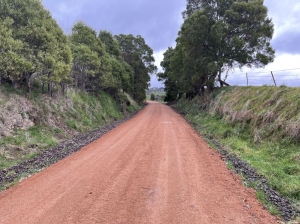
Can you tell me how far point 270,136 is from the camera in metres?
9.20

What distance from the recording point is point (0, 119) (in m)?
9.16

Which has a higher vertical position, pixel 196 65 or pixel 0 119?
pixel 196 65

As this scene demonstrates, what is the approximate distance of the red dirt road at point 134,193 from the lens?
14.0 ft

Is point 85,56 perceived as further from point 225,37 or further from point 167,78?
point 167,78

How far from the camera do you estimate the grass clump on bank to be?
250 inches

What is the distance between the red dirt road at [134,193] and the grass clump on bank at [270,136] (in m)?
1.12

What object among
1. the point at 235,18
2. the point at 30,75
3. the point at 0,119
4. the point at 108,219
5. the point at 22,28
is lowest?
the point at 108,219

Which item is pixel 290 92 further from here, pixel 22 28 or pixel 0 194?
pixel 22 28

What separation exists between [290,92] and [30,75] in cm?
1301

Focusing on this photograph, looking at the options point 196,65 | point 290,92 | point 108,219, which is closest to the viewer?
point 108,219

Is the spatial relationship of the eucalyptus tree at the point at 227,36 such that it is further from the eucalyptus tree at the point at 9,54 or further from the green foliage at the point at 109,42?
the eucalyptus tree at the point at 9,54

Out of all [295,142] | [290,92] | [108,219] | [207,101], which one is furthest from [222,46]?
[108,219]

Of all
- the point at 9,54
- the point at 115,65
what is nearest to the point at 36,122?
the point at 9,54

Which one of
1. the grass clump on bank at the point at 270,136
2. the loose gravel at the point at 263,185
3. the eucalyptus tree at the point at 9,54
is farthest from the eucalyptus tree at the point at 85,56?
the loose gravel at the point at 263,185
